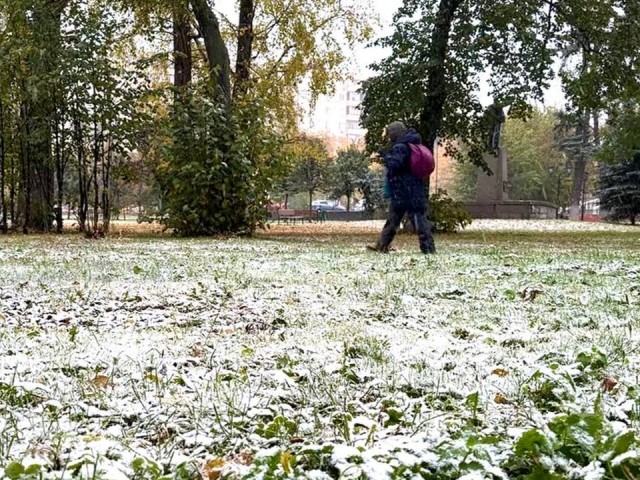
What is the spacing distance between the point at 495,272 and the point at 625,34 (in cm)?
1192

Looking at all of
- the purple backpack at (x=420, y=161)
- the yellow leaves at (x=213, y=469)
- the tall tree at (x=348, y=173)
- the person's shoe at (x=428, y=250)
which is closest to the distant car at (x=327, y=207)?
the tall tree at (x=348, y=173)

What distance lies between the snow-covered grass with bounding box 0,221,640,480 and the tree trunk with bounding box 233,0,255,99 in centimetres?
1473

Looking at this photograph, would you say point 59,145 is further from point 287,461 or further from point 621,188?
point 621,188

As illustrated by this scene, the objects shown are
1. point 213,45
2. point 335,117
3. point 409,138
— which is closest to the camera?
point 409,138

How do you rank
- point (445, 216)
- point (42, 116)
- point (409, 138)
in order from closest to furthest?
point (409, 138) < point (42, 116) < point (445, 216)

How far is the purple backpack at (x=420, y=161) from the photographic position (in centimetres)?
761

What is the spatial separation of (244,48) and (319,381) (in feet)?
62.8

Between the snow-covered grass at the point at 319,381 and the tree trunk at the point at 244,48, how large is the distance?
14729 millimetres

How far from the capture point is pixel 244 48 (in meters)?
20.3

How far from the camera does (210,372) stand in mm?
2490

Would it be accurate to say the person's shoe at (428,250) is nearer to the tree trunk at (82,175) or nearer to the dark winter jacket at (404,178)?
the dark winter jacket at (404,178)

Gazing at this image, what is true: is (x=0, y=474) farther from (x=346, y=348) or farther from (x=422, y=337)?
(x=422, y=337)

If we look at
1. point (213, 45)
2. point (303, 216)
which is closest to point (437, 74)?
point (213, 45)

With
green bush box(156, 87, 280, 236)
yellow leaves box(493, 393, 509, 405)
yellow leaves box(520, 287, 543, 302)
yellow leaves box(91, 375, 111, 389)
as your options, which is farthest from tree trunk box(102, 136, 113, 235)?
yellow leaves box(493, 393, 509, 405)
